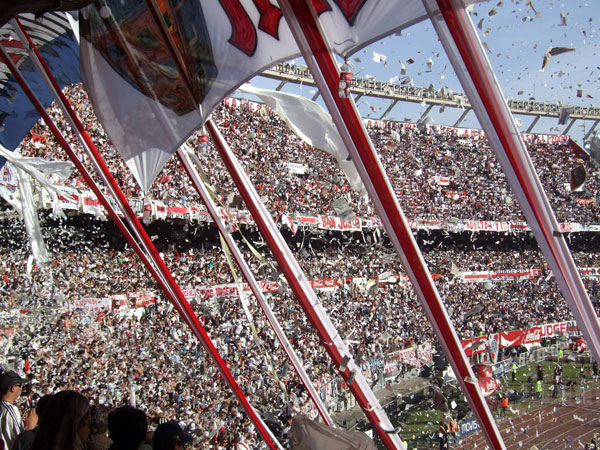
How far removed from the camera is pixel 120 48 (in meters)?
3.37

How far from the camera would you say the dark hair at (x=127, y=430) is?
229 centimetres

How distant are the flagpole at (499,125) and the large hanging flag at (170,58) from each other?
26.7 inches

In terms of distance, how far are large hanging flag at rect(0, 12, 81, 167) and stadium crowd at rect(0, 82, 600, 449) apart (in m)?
2.45


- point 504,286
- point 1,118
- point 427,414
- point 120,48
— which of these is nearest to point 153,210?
point 427,414

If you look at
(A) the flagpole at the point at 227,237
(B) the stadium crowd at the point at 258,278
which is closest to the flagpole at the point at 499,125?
(A) the flagpole at the point at 227,237

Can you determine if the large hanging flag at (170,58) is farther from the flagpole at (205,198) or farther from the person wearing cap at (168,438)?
the person wearing cap at (168,438)

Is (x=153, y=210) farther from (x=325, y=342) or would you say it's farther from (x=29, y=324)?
(x=325, y=342)

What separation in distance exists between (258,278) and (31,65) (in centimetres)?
1332

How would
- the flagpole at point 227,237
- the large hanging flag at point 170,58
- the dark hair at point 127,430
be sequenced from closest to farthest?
the dark hair at point 127,430 → the large hanging flag at point 170,58 → the flagpole at point 227,237

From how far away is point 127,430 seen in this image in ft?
7.52

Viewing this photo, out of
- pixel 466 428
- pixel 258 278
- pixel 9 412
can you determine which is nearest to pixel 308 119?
pixel 9 412

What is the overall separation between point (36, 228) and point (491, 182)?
2992 cm

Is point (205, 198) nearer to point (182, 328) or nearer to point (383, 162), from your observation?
point (182, 328)

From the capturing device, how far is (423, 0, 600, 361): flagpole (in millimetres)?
1784
